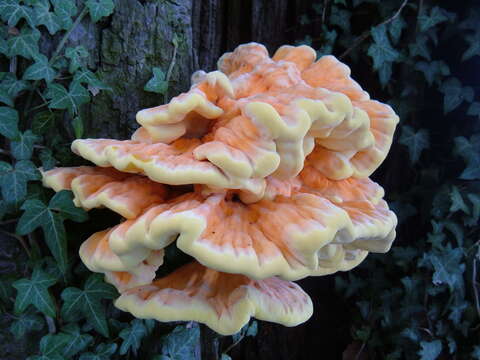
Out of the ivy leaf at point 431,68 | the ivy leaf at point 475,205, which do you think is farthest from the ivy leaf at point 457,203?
the ivy leaf at point 431,68

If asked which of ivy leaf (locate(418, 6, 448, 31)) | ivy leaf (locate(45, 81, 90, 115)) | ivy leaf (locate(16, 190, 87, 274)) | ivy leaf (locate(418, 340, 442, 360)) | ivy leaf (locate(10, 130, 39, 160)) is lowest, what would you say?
ivy leaf (locate(418, 340, 442, 360))

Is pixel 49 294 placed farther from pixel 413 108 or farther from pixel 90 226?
pixel 413 108

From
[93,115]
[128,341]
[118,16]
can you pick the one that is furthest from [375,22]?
[128,341]

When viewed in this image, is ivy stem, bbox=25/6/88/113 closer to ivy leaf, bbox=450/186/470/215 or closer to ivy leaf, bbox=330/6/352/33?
ivy leaf, bbox=330/6/352/33

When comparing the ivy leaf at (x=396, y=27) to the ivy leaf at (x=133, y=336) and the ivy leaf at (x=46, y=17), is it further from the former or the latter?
the ivy leaf at (x=133, y=336)

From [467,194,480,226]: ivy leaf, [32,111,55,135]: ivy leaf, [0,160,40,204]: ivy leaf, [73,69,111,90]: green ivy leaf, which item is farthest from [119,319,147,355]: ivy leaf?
[467,194,480,226]: ivy leaf
